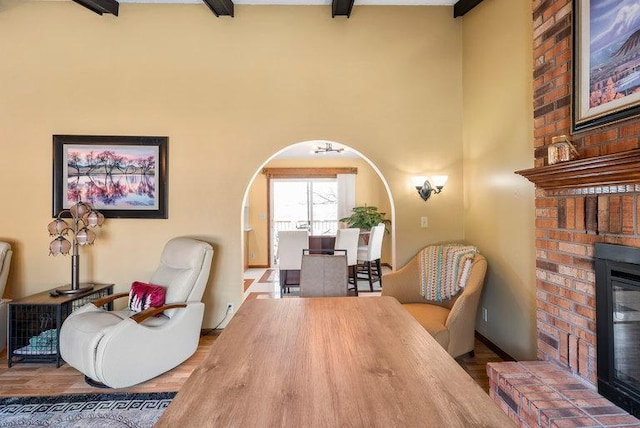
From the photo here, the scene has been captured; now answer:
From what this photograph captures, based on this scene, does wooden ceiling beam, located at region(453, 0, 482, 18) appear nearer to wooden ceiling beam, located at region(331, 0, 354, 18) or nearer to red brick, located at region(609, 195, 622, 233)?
wooden ceiling beam, located at region(331, 0, 354, 18)

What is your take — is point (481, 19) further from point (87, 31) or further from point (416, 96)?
point (87, 31)

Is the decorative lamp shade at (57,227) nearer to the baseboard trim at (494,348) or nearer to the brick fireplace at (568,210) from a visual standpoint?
the brick fireplace at (568,210)

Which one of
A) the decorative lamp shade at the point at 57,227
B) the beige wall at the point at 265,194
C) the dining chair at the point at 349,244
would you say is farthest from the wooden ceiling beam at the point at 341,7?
the beige wall at the point at 265,194

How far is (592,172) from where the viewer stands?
5.19 ft

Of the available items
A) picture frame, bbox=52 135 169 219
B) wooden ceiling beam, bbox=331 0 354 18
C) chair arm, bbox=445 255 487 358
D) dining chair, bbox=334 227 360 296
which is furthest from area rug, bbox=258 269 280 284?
wooden ceiling beam, bbox=331 0 354 18

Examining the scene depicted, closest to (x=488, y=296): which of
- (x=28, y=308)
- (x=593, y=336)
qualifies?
(x=593, y=336)

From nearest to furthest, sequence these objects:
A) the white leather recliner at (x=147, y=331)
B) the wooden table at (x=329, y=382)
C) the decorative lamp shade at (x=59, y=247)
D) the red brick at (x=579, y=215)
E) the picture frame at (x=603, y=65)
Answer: the wooden table at (x=329, y=382) → the picture frame at (x=603, y=65) → the red brick at (x=579, y=215) → the white leather recliner at (x=147, y=331) → the decorative lamp shade at (x=59, y=247)

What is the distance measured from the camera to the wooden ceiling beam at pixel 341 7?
10.2ft

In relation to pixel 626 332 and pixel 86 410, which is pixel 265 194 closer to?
pixel 86 410

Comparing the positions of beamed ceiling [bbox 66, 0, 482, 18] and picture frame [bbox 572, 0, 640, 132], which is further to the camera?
beamed ceiling [bbox 66, 0, 482, 18]

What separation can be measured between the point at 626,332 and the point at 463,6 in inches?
119

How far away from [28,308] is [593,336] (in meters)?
3.96

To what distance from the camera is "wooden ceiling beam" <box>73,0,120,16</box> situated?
118 inches

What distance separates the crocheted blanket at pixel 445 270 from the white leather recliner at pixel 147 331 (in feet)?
6.45
